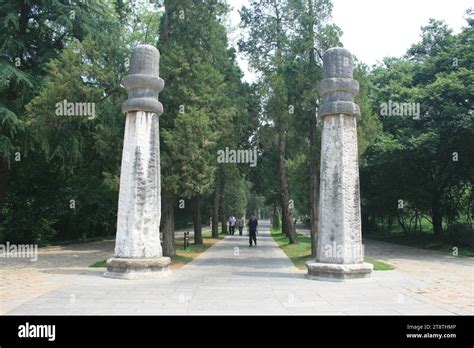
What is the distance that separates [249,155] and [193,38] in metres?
9.86

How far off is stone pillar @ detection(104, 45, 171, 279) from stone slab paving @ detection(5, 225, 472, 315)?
1.53ft

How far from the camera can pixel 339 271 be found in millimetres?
10359

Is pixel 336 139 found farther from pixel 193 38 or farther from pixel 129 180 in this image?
pixel 193 38

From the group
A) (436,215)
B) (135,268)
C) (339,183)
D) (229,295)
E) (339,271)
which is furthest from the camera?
(436,215)

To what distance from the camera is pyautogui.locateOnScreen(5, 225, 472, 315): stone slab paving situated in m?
7.05

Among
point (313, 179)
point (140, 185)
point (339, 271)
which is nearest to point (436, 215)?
point (313, 179)

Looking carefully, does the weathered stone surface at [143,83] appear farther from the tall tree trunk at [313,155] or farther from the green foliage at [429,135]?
the green foliage at [429,135]

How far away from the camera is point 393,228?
3956 centimetres

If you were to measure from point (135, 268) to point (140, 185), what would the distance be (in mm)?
2120

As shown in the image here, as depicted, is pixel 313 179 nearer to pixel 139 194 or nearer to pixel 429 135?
pixel 429 135

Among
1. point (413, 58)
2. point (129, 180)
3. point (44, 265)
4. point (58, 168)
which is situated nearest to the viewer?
point (129, 180)

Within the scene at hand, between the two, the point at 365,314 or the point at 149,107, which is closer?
the point at 365,314

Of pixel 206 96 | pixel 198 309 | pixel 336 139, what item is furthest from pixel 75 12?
pixel 198 309

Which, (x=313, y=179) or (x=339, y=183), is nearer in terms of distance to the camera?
(x=339, y=183)
